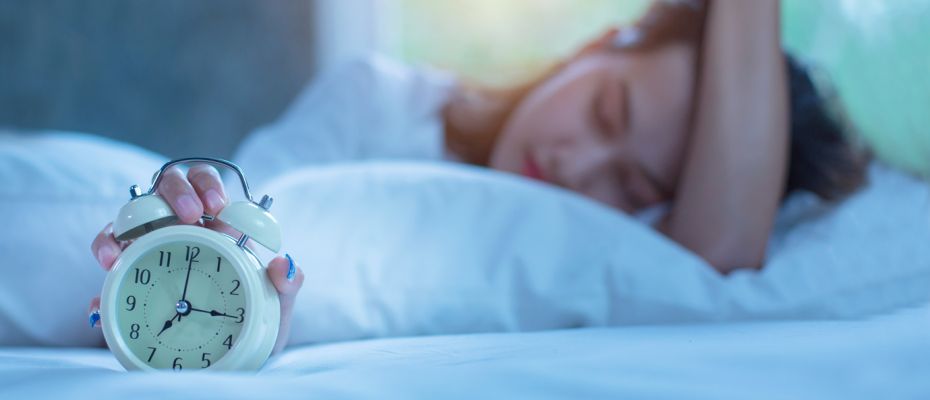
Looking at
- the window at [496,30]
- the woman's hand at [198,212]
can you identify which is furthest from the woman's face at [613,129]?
the woman's hand at [198,212]

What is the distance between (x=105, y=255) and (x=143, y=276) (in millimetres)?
53

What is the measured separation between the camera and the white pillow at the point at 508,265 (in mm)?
825

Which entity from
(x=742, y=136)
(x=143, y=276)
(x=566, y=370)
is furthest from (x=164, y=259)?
(x=742, y=136)

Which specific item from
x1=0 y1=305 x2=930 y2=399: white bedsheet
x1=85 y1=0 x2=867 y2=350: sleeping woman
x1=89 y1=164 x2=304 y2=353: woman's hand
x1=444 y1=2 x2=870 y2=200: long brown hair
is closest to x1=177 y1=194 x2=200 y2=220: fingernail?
x1=89 y1=164 x2=304 y2=353: woman's hand

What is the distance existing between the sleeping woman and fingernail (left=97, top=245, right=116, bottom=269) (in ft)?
2.51

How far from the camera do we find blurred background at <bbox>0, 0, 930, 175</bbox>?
5.44ft

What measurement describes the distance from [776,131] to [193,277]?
859mm

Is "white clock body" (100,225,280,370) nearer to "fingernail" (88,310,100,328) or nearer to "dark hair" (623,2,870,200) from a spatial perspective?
"fingernail" (88,310,100,328)

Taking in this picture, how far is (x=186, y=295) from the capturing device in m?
0.58

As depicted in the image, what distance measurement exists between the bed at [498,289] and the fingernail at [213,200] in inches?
5.4

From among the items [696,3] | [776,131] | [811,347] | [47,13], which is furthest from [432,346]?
[47,13]

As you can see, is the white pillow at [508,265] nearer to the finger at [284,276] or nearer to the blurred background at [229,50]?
the finger at [284,276]

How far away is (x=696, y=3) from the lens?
1.41 meters

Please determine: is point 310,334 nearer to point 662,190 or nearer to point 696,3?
point 662,190
